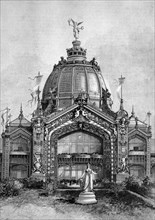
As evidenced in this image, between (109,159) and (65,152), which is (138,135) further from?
(65,152)

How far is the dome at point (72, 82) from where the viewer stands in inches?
2263

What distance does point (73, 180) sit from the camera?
4912 centimetres

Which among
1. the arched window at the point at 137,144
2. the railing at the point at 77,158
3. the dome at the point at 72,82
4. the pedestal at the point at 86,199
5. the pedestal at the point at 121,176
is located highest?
the dome at the point at 72,82

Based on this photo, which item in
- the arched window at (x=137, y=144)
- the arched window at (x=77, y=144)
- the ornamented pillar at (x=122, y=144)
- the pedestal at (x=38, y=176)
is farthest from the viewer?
the arched window at (x=137, y=144)

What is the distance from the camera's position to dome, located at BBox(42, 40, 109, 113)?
189 feet

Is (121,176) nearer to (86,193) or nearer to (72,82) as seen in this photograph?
(86,193)

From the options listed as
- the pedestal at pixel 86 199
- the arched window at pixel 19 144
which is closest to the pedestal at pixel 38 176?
the arched window at pixel 19 144

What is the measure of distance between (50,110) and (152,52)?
21318mm

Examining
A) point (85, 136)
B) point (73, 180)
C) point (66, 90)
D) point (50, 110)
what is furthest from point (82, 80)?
point (73, 180)

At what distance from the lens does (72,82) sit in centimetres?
5759

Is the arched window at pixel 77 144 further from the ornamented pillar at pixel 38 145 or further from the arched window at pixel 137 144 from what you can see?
the arched window at pixel 137 144

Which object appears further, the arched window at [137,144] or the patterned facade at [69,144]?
the arched window at [137,144]

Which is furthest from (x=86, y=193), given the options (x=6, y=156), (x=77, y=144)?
(x=6, y=156)

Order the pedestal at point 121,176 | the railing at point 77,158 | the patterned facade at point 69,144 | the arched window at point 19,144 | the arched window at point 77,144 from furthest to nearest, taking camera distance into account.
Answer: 1. the arched window at point 19,144
2. the arched window at point 77,144
3. the railing at point 77,158
4. the patterned facade at point 69,144
5. the pedestal at point 121,176
